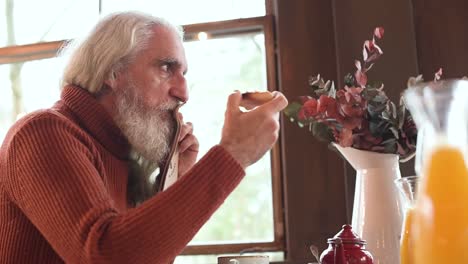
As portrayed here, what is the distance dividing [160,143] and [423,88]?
3.23 feet

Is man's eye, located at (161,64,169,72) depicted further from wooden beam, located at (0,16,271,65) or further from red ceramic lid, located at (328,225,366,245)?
wooden beam, located at (0,16,271,65)

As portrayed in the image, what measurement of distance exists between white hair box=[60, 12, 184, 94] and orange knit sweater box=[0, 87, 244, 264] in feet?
0.91

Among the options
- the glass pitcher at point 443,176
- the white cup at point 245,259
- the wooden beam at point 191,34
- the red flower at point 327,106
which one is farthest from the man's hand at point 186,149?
the glass pitcher at point 443,176

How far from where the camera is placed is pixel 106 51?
1460mm

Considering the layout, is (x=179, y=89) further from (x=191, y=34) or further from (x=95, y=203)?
(x=191, y=34)

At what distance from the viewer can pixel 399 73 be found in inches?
74.6

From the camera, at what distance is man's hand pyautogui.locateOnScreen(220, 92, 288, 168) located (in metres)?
1.03

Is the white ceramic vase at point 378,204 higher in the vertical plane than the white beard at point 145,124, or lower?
lower

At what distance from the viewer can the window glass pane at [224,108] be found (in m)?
2.16

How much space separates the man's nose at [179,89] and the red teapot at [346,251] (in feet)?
2.13

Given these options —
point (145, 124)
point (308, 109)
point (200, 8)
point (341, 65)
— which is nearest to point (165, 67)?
point (145, 124)

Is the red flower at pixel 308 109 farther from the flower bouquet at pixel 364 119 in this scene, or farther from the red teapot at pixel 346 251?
the red teapot at pixel 346 251

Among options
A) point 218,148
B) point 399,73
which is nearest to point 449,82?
point 218,148

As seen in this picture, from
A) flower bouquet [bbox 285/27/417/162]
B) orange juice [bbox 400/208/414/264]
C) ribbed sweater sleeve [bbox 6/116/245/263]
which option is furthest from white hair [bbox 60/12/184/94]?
orange juice [bbox 400/208/414/264]
